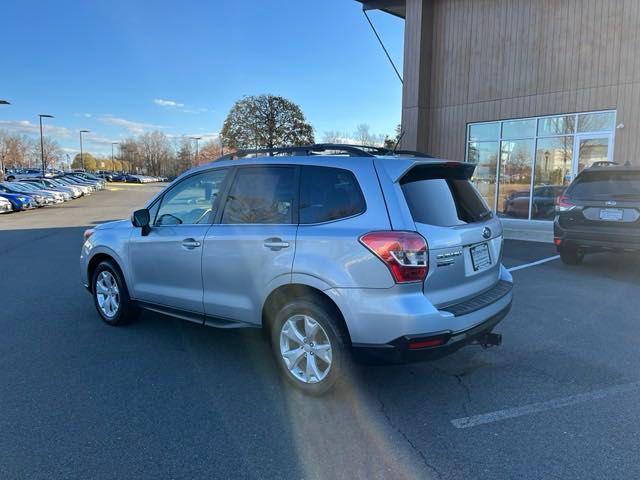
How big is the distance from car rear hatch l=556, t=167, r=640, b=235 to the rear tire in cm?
58

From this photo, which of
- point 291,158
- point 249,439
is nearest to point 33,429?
point 249,439

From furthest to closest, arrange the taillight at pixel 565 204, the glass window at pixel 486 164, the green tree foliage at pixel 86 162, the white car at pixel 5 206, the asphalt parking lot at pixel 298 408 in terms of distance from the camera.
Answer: the green tree foliage at pixel 86 162
the white car at pixel 5 206
the glass window at pixel 486 164
the taillight at pixel 565 204
the asphalt parking lot at pixel 298 408

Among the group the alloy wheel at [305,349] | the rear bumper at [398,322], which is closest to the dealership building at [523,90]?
the rear bumper at [398,322]

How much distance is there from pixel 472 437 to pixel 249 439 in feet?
4.61

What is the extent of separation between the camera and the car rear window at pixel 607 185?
7316 millimetres

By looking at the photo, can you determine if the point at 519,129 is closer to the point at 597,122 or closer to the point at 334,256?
the point at 597,122

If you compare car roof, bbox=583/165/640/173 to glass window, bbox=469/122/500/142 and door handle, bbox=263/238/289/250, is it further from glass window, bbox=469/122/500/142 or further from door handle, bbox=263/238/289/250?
glass window, bbox=469/122/500/142

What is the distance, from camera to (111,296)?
5371mm

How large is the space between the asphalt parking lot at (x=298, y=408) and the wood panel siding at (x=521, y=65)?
32.1 feet

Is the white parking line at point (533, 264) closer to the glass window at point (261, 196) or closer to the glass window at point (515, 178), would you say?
the glass window at point (261, 196)

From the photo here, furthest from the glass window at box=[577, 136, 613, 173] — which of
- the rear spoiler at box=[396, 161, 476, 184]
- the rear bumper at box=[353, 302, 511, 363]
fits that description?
the rear bumper at box=[353, 302, 511, 363]

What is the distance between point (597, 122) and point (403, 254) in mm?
12734

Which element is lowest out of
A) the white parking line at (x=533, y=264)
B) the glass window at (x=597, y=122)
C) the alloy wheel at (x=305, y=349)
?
the white parking line at (x=533, y=264)

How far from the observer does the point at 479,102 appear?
16016 mm
